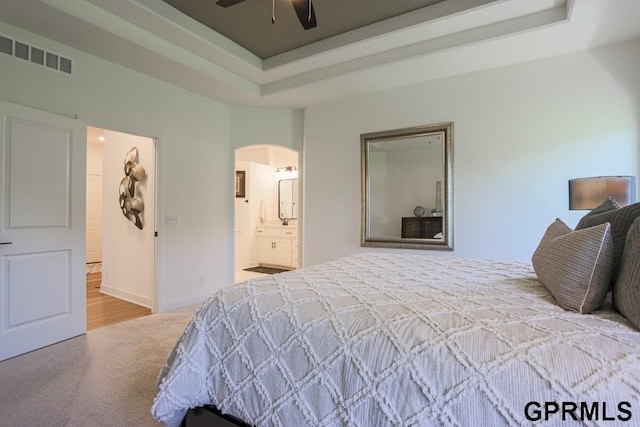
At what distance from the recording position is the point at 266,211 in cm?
A: 725

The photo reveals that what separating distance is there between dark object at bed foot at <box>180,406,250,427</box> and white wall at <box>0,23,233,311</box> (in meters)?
2.68

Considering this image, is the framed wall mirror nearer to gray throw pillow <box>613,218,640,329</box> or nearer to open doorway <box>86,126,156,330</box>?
gray throw pillow <box>613,218,640,329</box>

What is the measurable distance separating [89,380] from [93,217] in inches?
225

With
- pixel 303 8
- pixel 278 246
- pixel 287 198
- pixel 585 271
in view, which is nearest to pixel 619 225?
pixel 585 271

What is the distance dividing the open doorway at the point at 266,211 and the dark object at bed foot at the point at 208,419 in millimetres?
5015

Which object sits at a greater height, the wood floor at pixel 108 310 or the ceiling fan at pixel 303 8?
the ceiling fan at pixel 303 8

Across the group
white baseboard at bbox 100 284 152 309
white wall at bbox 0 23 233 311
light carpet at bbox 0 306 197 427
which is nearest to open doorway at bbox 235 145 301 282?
white wall at bbox 0 23 233 311

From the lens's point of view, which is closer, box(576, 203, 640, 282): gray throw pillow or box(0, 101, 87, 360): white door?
box(576, 203, 640, 282): gray throw pillow

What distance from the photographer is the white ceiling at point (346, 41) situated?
251cm

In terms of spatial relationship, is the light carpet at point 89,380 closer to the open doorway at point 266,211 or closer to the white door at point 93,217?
the open doorway at point 266,211

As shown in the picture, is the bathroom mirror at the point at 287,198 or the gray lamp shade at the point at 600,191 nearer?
the gray lamp shade at the point at 600,191

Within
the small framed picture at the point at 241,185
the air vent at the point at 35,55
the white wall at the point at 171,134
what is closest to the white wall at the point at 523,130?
the white wall at the point at 171,134

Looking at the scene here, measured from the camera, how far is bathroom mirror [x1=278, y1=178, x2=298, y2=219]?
704cm

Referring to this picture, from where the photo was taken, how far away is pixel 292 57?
11.7 ft
